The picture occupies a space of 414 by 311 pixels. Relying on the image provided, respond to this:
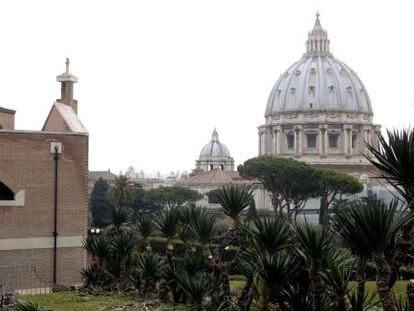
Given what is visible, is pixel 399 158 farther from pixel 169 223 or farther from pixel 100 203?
pixel 100 203

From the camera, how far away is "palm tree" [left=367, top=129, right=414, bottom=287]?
832 cm

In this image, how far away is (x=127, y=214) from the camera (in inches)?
793

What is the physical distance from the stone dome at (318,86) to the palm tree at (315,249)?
98.7m

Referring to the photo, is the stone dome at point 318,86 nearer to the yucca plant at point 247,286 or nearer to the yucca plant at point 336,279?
the yucca plant at point 247,286

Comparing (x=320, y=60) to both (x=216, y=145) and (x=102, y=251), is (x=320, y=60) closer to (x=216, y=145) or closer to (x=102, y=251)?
(x=216, y=145)

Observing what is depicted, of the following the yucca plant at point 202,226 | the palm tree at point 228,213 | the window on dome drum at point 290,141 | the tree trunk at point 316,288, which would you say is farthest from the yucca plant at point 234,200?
the window on dome drum at point 290,141

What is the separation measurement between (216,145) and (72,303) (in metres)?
127

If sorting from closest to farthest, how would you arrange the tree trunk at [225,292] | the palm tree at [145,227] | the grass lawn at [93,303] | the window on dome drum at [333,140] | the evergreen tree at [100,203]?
the tree trunk at [225,292] < the grass lawn at [93,303] < the palm tree at [145,227] < the evergreen tree at [100,203] < the window on dome drum at [333,140]

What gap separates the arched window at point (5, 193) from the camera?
1796cm

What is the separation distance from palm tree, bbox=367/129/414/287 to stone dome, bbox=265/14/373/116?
3926 inches

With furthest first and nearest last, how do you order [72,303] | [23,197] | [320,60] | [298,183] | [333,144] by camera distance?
[320,60]
[333,144]
[298,183]
[23,197]
[72,303]

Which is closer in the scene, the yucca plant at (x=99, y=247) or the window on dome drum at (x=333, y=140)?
the yucca plant at (x=99, y=247)

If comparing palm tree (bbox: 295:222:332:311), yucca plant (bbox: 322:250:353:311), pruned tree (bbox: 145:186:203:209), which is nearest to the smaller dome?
pruned tree (bbox: 145:186:203:209)

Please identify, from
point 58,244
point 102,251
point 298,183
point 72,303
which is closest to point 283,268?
point 72,303
